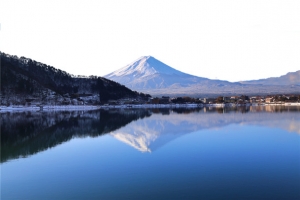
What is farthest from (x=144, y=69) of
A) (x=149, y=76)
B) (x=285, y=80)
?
(x=285, y=80)

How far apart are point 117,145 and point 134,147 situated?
65 centimetres

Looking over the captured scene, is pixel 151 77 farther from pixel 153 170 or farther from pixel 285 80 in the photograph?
pixel 153 170

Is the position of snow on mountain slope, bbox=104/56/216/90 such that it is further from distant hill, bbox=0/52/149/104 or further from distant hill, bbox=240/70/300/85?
distant hill, bbox=0/52/149/104

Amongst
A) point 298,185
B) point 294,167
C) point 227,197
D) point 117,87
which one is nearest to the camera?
point 227,197

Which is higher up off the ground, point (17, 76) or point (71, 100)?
point (17, 76)

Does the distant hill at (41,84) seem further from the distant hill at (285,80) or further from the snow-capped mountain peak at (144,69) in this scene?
the distant hill at (285,80)

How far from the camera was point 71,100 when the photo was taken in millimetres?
39125

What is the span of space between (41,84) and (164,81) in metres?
87.8

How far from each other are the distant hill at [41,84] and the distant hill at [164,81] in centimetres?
5490

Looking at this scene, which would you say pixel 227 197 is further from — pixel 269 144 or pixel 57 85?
pixel 57 85

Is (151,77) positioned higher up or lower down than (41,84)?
higher up

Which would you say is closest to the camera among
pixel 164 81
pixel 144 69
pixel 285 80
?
pixel 164 81

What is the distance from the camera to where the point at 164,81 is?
125 meters

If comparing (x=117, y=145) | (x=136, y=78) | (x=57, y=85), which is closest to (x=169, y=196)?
(x=117, y=145)
